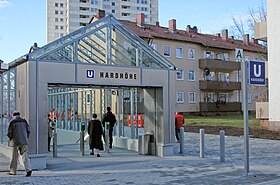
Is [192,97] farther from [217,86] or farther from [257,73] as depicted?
[257,73]

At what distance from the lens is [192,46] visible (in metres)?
48.1

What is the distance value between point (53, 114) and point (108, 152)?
1075 cm

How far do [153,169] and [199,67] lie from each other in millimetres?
38165

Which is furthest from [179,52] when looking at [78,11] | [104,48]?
[78,11]

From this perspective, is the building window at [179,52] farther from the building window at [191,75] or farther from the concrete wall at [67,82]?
the concrete wall at [67,82]

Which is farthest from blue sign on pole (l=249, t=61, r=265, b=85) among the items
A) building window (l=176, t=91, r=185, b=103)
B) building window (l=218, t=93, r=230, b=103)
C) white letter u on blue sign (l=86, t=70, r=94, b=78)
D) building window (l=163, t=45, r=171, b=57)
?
building window (l=218, t=93, r=230, b=103)

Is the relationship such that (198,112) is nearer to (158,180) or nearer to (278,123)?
(278,123)

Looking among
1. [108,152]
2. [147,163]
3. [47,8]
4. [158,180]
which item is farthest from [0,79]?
[47,8]

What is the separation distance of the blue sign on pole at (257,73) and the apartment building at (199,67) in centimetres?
3239

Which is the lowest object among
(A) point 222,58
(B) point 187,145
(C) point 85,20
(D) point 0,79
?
(B) point 187,145

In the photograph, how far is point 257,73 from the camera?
10578mm

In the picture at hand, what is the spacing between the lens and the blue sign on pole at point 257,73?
10.4 metres

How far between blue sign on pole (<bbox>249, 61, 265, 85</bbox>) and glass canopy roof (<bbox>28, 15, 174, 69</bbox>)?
14.6ft

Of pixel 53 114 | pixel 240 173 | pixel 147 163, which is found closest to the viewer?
pixel 240 173
